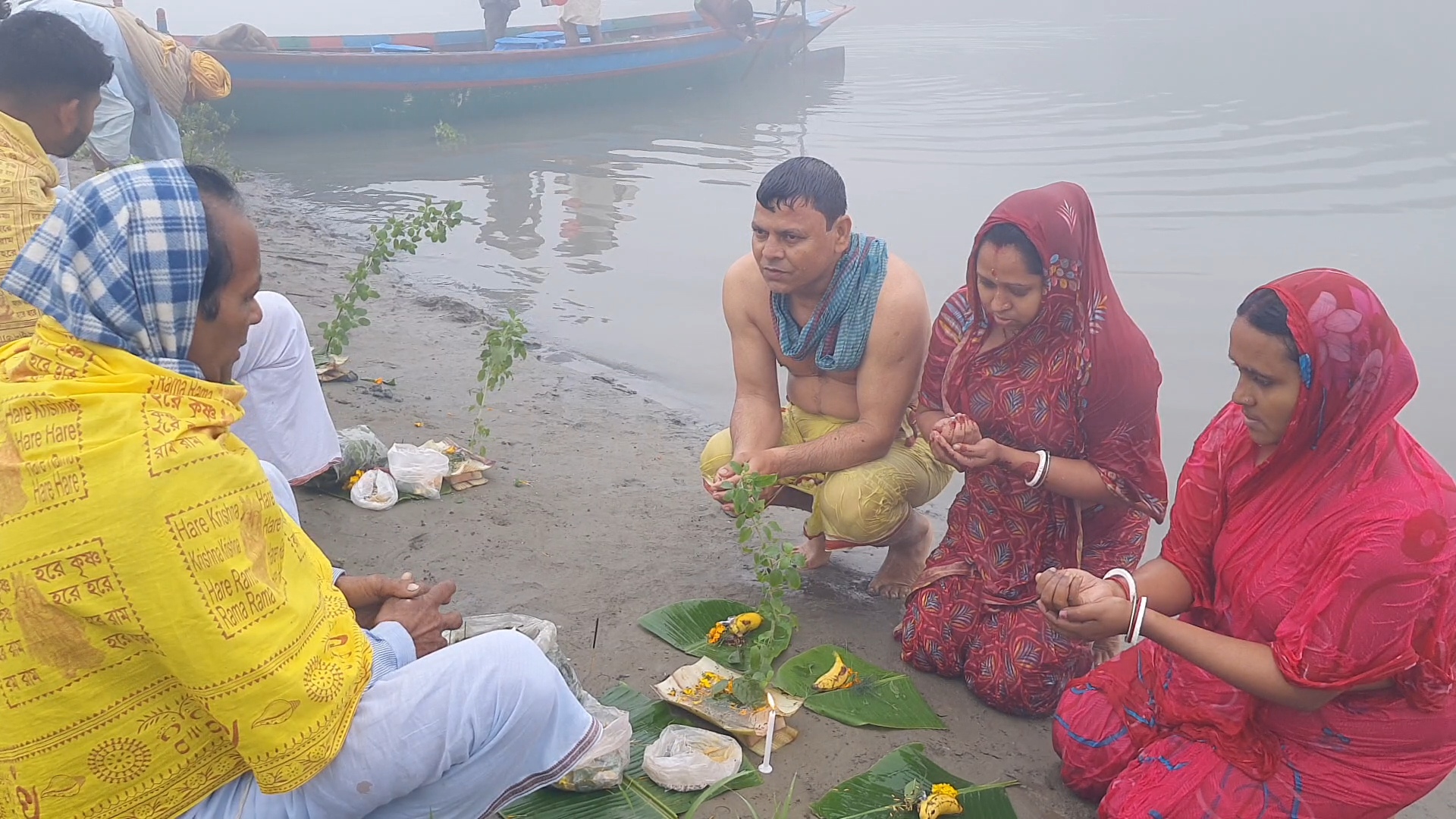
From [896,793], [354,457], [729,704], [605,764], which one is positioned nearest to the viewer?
[605,764]

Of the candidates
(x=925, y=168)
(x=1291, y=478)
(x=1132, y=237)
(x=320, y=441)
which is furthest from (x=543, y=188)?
(x=1291, y=478)

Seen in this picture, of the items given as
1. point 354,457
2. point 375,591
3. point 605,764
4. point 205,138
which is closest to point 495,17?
point 205,138

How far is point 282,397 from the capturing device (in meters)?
3.55

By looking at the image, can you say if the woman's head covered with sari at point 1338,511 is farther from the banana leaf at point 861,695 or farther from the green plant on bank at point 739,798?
the green plant on bank at point 739,798

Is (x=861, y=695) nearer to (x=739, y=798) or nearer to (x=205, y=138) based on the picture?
(x=739, y=798)

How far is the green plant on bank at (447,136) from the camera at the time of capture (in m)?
14.2

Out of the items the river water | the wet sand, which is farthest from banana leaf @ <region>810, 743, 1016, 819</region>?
the river water

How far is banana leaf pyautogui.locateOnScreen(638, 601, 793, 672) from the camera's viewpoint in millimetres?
3225

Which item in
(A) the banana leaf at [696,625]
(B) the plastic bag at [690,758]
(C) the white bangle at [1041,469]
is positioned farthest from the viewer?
(A) the banana leaf at [696,625]

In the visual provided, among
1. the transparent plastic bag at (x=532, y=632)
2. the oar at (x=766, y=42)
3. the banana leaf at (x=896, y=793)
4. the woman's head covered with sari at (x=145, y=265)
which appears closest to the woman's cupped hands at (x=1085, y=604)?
the banana leaf at (x=896, y=793)

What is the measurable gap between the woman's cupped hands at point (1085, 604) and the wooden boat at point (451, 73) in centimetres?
1315

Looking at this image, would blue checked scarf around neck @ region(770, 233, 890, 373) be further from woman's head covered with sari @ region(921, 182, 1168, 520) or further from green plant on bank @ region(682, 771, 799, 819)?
green plant on bank @ region(682, 771, 799, 819)

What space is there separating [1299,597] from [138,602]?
220 centimetres

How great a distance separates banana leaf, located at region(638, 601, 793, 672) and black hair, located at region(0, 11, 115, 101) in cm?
267
